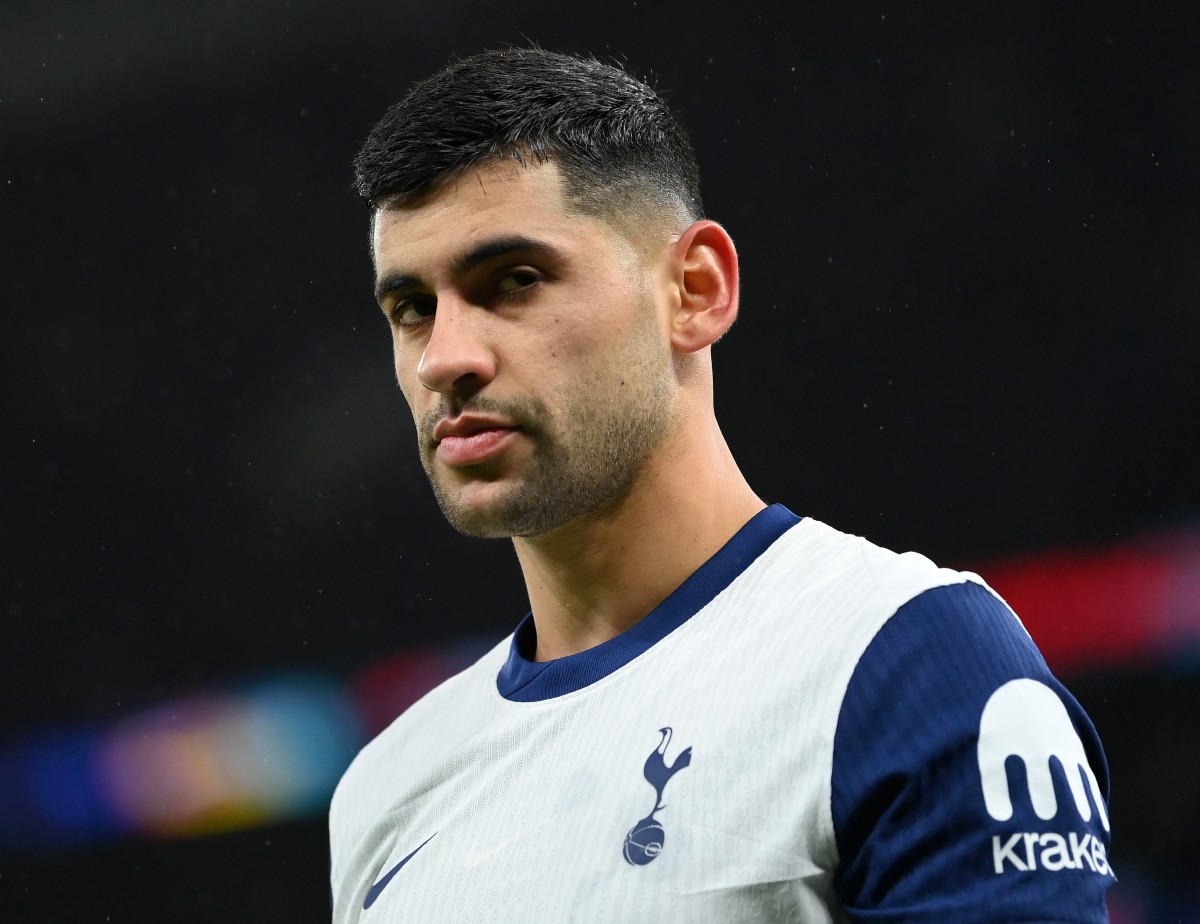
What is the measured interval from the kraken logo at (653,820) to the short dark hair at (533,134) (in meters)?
0.38

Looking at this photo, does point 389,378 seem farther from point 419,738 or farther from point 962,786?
point 962,786

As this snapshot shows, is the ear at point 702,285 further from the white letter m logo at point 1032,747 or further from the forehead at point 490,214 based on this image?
the white letter m logo at point 1032,747

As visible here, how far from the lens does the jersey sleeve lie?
2.26ft

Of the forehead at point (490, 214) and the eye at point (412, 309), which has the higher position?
the forehead at point (490, 214)

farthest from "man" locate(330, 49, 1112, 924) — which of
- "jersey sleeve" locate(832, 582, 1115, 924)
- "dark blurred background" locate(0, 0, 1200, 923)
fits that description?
"dark blurred background" locate(0, 0, 1200, 923)

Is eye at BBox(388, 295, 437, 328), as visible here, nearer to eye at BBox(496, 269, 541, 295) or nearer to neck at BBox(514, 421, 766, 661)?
eye at BBox(496, 269, 541, 295)

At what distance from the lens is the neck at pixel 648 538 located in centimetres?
97

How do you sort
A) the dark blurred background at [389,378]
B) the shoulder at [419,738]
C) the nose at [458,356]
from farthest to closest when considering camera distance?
the dark blurred background at [389,378] → the shoulder at [419,738] → the nose at [458,356]

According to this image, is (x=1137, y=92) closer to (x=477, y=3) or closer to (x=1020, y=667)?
(x=477, y=3)

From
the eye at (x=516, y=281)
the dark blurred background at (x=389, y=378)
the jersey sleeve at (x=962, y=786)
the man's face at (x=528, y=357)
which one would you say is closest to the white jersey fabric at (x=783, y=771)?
the jersey sleeve at (x=962, y=786)

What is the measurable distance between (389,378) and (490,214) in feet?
2.98

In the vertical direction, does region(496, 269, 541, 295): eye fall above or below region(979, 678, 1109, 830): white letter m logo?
above

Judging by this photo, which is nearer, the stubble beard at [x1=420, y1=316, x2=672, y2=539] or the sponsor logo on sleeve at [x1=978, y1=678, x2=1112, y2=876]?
the sponsor logo on sleeve at [x1=978, y1=678, x2=1112, y2=876]

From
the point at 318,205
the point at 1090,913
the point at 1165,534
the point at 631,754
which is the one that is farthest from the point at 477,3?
the point at 1090,913
